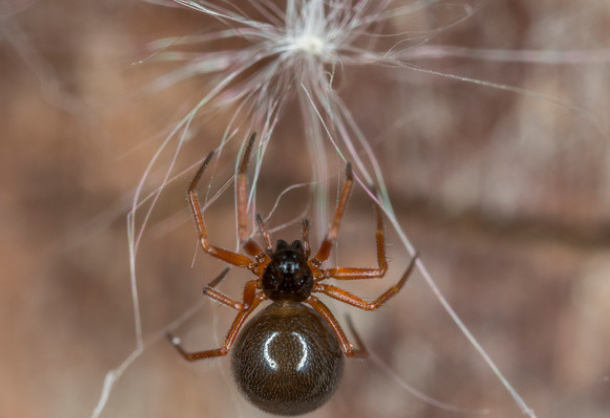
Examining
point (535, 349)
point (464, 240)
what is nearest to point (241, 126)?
point (464, 240)

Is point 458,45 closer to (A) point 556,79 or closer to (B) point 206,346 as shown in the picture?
(A) point 556,79

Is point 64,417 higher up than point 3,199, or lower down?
lower down

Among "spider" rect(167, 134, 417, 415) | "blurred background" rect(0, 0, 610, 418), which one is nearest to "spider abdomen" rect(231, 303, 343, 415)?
"spider" rect(167, 134, 417, 415)

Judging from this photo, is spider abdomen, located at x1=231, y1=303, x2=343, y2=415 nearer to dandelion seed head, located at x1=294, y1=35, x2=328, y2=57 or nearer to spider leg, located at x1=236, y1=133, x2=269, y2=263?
spider leg, located at x1=236, y1=133, x2=269, y2=263

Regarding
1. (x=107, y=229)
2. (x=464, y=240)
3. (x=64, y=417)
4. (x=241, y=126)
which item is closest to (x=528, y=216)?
(x=464, y=240)

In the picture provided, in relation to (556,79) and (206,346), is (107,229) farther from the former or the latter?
(556,79)

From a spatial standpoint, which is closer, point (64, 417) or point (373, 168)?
point (373, 168)
